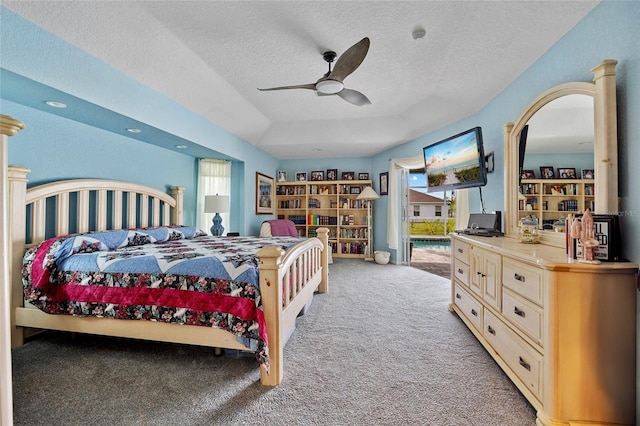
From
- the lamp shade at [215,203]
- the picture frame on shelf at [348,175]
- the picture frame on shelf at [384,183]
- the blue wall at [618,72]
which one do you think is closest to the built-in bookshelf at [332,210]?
the picture frame on shelf at [348,175]

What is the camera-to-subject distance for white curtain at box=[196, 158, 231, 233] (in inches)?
177

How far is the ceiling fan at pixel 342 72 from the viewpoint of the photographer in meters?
1.98

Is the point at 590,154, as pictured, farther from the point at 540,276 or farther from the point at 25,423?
the point at 25,423

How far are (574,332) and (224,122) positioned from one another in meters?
4.30

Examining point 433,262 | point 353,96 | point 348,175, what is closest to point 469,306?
point 353,96

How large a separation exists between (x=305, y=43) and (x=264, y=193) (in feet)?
11.6

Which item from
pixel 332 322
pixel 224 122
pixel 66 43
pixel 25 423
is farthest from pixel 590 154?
pixel 224 122

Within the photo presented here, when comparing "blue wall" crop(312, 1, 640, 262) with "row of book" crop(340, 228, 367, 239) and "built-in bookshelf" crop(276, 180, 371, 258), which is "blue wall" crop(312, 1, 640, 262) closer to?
"built-in bookshelf" crop(276, 180, 371, 258)

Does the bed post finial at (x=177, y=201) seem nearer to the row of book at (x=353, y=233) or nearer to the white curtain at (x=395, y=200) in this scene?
the row of book at (x=353, y=233)

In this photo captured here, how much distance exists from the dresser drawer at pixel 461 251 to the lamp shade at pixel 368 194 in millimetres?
2777

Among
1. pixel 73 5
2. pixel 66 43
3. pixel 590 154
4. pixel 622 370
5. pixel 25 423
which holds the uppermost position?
pixel 73 5

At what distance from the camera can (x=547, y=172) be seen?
194 centimetres

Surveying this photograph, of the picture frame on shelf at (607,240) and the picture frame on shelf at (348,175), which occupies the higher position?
the picture frame on shelf at (348,175)

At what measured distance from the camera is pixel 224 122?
3996 millimetres
